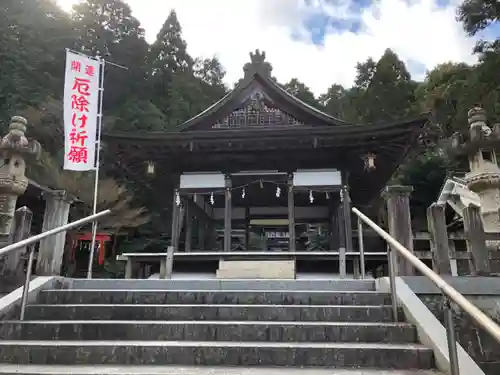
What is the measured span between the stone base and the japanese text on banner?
4528mm

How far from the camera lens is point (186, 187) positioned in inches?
426

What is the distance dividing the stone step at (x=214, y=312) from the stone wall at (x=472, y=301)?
1085 millimetres

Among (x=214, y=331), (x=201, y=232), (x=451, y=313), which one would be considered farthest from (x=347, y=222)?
(x=451, y=313)

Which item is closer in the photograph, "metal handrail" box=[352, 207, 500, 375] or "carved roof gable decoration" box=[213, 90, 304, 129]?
"metal handrail" box=[352, 207, 500, 375]

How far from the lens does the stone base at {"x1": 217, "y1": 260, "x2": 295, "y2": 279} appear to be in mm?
8755

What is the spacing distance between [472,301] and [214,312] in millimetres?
2981

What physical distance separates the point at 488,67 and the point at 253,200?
9949 millimetres

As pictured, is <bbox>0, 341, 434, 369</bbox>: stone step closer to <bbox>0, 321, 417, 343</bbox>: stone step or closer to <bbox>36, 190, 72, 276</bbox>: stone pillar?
<bbox>0, 321, 417, 343</bbox>: stone step

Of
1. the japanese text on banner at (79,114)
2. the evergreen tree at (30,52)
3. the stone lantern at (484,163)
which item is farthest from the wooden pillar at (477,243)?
the evergreen tree at (30,52)

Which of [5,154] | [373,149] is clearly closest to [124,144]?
[5,154]

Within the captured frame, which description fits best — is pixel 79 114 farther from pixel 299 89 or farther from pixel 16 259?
pixel 299 89

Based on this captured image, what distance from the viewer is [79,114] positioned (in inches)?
408

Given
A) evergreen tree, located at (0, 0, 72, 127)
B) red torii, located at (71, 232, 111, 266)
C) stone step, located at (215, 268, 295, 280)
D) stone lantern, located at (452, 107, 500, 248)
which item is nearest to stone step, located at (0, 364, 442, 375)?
stone step, located at (215, 268, 295, 280)

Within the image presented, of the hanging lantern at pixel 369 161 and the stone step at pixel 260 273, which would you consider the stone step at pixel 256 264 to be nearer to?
the stone step at pixel 260 273
